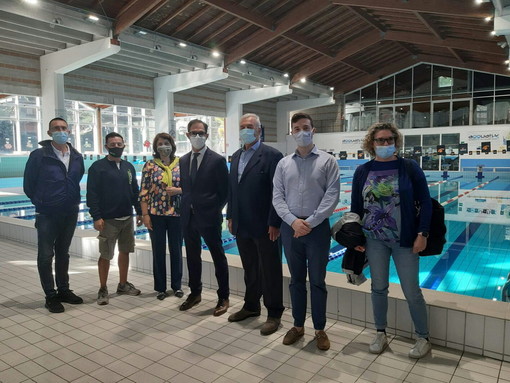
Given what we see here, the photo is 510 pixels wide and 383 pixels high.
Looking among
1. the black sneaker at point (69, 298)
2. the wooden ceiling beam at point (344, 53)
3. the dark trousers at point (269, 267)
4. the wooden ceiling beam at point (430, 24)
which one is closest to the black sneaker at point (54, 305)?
the black sneaker at point (69, 298)

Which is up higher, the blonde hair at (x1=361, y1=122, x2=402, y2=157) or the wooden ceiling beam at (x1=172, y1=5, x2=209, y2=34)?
the wooden ceiling beam at (x1=172, y1=5, x2=209, y2=34)

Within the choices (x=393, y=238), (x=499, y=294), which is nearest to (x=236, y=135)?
(x=499, y=294)

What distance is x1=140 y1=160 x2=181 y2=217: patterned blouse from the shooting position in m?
3.63

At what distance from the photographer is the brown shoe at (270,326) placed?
9.53ft

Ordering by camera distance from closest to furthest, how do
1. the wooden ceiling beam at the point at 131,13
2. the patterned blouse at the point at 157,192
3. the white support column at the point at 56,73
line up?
1. the patterned blouse at the point at 157,192
2. the wooden ceiling beam at the point at 131,13
3. the white support column at the point at 56,73

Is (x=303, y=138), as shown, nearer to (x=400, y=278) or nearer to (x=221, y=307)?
(x=400, y=278)

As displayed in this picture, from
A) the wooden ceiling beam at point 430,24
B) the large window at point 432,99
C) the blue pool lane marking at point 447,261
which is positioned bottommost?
the blue pool lane marking at point 447,261

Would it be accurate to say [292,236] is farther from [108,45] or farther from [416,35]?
[416,35]

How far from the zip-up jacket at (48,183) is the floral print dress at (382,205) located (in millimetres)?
2467

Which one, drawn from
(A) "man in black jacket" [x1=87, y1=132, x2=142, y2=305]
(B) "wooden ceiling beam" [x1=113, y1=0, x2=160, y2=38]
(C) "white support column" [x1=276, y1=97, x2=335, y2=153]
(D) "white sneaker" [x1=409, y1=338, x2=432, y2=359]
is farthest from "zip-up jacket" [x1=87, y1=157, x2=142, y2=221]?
(C) "white support column" [x1=276, y1=97, x2=335, y2=153]

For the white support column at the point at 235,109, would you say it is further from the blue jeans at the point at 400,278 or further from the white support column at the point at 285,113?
the blue jeans at the point at 400,278

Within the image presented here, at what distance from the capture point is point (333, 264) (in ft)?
18.9

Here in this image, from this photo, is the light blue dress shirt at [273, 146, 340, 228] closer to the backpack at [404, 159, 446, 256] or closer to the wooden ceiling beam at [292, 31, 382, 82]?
the backpack at [404, 159, 446, 256]

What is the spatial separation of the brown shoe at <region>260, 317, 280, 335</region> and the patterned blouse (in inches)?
49.9
